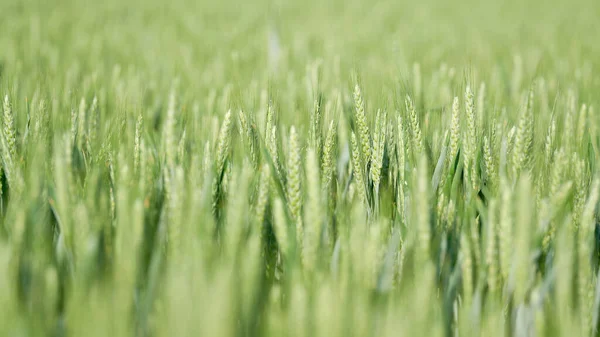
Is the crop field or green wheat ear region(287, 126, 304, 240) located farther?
green wheat ear region(287, 126, 304, 240)

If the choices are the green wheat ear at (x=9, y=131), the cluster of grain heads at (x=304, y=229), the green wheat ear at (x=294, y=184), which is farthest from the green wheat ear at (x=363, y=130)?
the green wheat ear at (x=9, y=131)

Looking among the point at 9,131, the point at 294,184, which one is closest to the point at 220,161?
the point at 294,184

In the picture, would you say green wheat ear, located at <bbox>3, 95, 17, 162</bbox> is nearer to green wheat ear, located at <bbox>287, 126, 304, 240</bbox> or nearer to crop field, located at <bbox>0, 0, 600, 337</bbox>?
crop field, located at <bbox>0, 0, 600, 337</bbox>

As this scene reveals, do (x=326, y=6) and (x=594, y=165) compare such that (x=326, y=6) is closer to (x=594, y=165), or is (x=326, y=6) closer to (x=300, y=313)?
(x=594, y=165)

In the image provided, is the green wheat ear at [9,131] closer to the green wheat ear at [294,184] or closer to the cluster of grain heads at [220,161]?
the cluster of grain heads at [220,161]

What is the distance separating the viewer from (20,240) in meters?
0.59

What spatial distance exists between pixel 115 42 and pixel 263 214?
223 centimetres

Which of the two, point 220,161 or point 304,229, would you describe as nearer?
point 304,229

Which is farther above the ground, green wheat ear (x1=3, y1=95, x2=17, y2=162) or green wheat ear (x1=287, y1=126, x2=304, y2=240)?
green wheat ear (x1=3, y1=95, x2=17, y2=162)

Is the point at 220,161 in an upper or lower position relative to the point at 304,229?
upper

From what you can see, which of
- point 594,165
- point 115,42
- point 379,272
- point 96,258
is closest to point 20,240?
point 96,258

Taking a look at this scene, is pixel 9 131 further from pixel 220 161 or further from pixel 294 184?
pixel 294 184

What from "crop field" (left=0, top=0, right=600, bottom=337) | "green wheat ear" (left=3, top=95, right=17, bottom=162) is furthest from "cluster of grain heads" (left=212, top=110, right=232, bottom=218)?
"green wheat ear" (left=3, top=95, right=17, bottom=162)

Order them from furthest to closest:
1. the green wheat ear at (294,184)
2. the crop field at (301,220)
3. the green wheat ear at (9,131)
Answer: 1. the green wheat ear at (9,131)
2. the green wheat ear at (294,184)
3. the crop field at (301,220)
